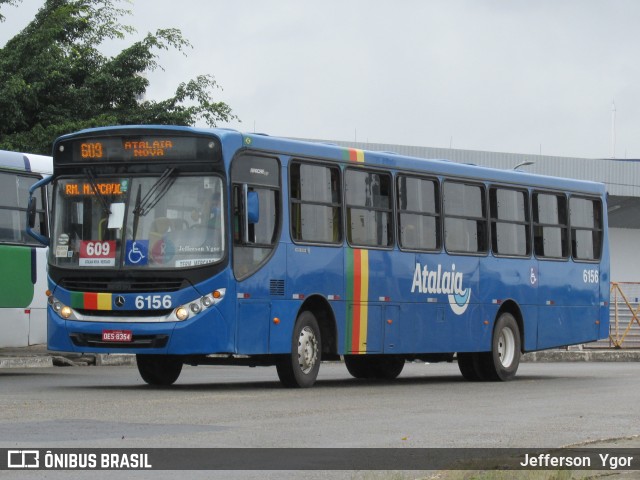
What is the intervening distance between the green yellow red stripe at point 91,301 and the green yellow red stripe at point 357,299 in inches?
132

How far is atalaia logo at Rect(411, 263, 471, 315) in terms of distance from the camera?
21.5m

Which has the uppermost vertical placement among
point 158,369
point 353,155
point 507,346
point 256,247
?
point 353,155

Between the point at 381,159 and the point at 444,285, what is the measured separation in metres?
2.32

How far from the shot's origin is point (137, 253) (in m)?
18.0

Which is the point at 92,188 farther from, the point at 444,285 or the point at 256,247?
the point at 444,285

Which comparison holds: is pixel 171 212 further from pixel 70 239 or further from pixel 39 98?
pixel 39 98

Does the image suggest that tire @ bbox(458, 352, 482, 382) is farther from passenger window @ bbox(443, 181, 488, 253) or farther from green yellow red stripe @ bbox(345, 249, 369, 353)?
green yellow red stripe @ bbox(345, 249, 369, 353)

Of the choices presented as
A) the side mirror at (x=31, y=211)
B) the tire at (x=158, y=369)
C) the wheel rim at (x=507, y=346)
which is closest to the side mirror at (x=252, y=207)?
the tire at (x=158, y=369)

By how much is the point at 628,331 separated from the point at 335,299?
21.2m

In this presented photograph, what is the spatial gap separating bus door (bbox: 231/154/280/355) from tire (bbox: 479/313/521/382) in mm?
5378

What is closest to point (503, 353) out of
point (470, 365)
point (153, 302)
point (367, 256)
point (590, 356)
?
point (470, 365)

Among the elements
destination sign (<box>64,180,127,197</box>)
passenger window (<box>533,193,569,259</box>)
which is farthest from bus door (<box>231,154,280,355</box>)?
passenger window (<box>533,193,569,259</box>)

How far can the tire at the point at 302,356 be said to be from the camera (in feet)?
61.9

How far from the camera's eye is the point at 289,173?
19094 mm
